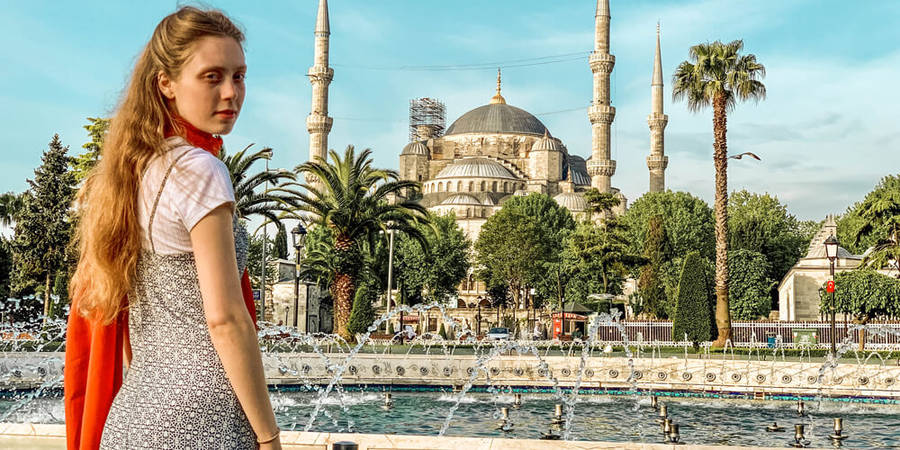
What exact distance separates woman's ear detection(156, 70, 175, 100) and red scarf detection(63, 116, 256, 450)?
50mm

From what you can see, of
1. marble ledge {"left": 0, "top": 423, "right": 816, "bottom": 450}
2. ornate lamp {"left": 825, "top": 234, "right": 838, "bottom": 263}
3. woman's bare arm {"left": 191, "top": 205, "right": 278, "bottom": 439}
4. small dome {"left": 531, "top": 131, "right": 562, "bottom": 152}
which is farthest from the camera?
small dome {"left": 531, "top": 131, "right": 562, "bottom": 152}

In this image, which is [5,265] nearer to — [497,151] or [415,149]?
[415,149]

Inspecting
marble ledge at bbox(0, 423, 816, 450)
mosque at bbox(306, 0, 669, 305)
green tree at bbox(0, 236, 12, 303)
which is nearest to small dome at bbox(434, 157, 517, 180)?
mosque at bbox(306, 0, 669, 305)

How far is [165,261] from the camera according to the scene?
1630 mm

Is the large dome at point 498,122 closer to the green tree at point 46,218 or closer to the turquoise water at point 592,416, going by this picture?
the green tree at point 46,218

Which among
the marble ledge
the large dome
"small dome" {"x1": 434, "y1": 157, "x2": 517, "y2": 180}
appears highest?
the large dome

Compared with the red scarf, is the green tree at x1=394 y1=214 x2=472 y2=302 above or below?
Answer: above

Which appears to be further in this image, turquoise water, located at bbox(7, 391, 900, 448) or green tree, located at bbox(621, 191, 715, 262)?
green tree, located at bbox(621, 191, 715, 262)

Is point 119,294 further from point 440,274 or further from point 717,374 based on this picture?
point 440,274

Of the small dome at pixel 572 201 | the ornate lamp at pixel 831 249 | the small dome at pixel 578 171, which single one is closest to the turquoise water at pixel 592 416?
the ornate lamp at pixel 831 249

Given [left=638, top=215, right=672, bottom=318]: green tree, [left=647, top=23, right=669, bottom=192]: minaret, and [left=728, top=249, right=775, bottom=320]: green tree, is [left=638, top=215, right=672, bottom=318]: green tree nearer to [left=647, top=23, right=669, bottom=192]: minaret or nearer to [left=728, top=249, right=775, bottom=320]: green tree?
[left=728, top=249, right=775, bottom=320]: green tree

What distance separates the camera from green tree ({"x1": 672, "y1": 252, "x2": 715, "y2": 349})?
→ 20312 mm

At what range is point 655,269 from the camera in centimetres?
4212

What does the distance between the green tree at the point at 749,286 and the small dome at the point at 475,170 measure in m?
35.2
